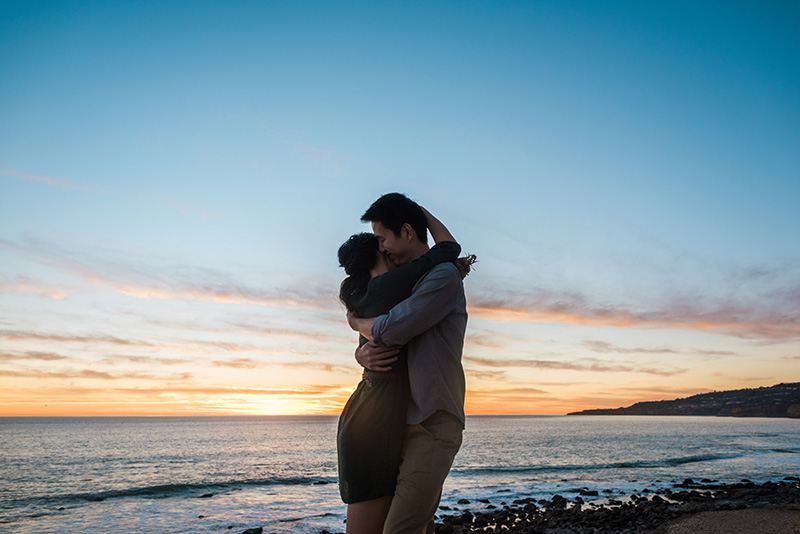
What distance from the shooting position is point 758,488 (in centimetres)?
1784

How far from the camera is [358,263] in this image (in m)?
2.71

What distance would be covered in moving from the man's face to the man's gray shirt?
270 millimetres

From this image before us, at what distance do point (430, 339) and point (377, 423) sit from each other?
463mm

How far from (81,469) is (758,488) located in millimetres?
35675

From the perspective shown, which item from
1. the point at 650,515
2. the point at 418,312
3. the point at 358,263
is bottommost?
the point at 650,515

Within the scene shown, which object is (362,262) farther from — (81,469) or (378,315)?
(81,469)

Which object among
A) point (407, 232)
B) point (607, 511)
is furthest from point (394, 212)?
point (607, 511)

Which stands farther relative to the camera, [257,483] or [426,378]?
[257,483]

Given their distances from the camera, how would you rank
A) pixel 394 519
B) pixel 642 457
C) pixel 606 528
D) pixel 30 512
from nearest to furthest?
pixel 394 519 < pixel 606 528 < pixel 30 512 < pixel 642 457

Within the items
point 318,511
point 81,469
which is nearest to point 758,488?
point 318,511

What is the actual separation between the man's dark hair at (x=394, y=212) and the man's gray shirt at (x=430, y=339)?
345 mm

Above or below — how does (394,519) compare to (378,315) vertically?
below

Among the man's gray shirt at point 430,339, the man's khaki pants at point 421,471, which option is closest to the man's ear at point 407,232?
the man's gray shirt at point 430,339

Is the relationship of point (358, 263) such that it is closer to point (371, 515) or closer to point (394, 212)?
point (394, 212)
